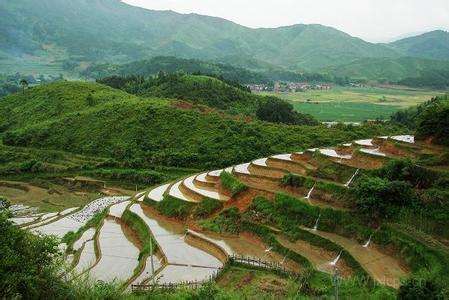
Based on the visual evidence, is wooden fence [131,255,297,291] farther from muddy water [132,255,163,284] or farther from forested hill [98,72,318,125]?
forested hill [98,72,318,125]

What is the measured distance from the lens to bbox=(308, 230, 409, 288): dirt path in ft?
61.4

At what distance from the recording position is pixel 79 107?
6594 centimetres

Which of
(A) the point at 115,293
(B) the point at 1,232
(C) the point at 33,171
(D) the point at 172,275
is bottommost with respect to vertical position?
(C) the point at 33,171

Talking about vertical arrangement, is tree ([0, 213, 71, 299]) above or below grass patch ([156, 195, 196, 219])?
above

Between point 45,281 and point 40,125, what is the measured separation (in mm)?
48949

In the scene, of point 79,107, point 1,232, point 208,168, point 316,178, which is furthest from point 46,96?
point 1,232

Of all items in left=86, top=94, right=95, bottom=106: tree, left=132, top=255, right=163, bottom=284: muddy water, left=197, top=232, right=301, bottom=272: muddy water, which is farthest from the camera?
left=86, top=94, right=95, bottom=106: tree

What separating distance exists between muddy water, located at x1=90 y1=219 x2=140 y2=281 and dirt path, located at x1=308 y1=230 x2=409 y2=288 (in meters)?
9.59

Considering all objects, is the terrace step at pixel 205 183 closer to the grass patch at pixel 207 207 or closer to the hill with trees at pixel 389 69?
the grass patch at pixel 207 207

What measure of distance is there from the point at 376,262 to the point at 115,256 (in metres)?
13.1

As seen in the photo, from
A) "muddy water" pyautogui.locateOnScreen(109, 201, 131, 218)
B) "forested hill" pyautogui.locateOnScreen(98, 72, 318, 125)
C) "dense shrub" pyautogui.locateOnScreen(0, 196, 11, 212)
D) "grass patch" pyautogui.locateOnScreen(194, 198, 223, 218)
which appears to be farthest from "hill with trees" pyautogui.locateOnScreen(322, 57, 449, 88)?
"grass patch" pyautogui.locateOnScreen(194, 198, 223, 218)

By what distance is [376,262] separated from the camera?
20.1 meters

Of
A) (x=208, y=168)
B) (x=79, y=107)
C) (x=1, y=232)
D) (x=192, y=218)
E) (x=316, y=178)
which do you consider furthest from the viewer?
(x=79, y=107)

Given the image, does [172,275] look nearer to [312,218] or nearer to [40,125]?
[312,218]
